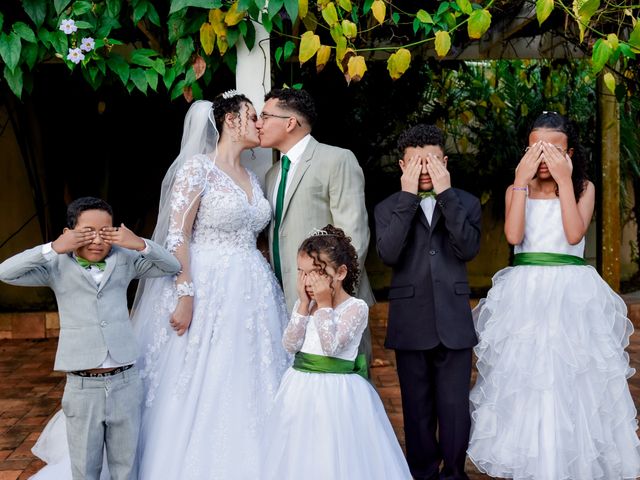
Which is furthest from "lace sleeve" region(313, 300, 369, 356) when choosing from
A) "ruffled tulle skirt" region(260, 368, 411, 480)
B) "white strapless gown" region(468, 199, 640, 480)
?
"white strapless gown" region(468, 199, 640, 480)

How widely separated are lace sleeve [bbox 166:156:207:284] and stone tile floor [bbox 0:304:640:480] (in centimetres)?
142

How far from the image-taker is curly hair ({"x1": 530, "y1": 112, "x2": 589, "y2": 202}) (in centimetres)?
364

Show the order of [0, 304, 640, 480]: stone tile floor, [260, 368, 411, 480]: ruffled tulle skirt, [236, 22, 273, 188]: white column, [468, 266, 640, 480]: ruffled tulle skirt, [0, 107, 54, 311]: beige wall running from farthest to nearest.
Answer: [0, 107, 54, 311]: beige wall
[0, 304, 640, 480]: stone tile floor
[236, 22, 273, 188]: white column
[468, 266, 640, 480]: ruffled tulle skirt
[260, 368, 411, 480]: ruffled tulle skirt

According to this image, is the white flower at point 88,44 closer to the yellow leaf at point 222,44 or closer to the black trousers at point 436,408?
the yellow leaf at point 222,44

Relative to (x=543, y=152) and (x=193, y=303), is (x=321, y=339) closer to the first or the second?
(x=193, y=303)

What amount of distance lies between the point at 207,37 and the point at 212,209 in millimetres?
814

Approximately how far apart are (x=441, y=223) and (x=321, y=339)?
32.1 inches

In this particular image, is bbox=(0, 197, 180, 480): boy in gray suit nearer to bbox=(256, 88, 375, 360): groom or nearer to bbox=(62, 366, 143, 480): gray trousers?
bbox=(62, 366, 143, 480): gray trousers

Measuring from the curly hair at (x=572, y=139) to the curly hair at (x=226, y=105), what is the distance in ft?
4.51

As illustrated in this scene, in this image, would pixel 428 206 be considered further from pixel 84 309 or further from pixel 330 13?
pixel 84 309

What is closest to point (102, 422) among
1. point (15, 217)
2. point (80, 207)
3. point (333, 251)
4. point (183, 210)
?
point (80, 207)

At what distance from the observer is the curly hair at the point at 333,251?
325 centimetres

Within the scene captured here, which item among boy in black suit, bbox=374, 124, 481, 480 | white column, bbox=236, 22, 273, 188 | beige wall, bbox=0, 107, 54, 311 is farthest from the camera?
beige wall, bbox=0, 107, 54, 311

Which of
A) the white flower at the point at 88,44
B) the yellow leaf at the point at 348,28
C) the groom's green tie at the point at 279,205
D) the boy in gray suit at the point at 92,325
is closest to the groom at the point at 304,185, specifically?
the groom's green tie at the point at 279,205
